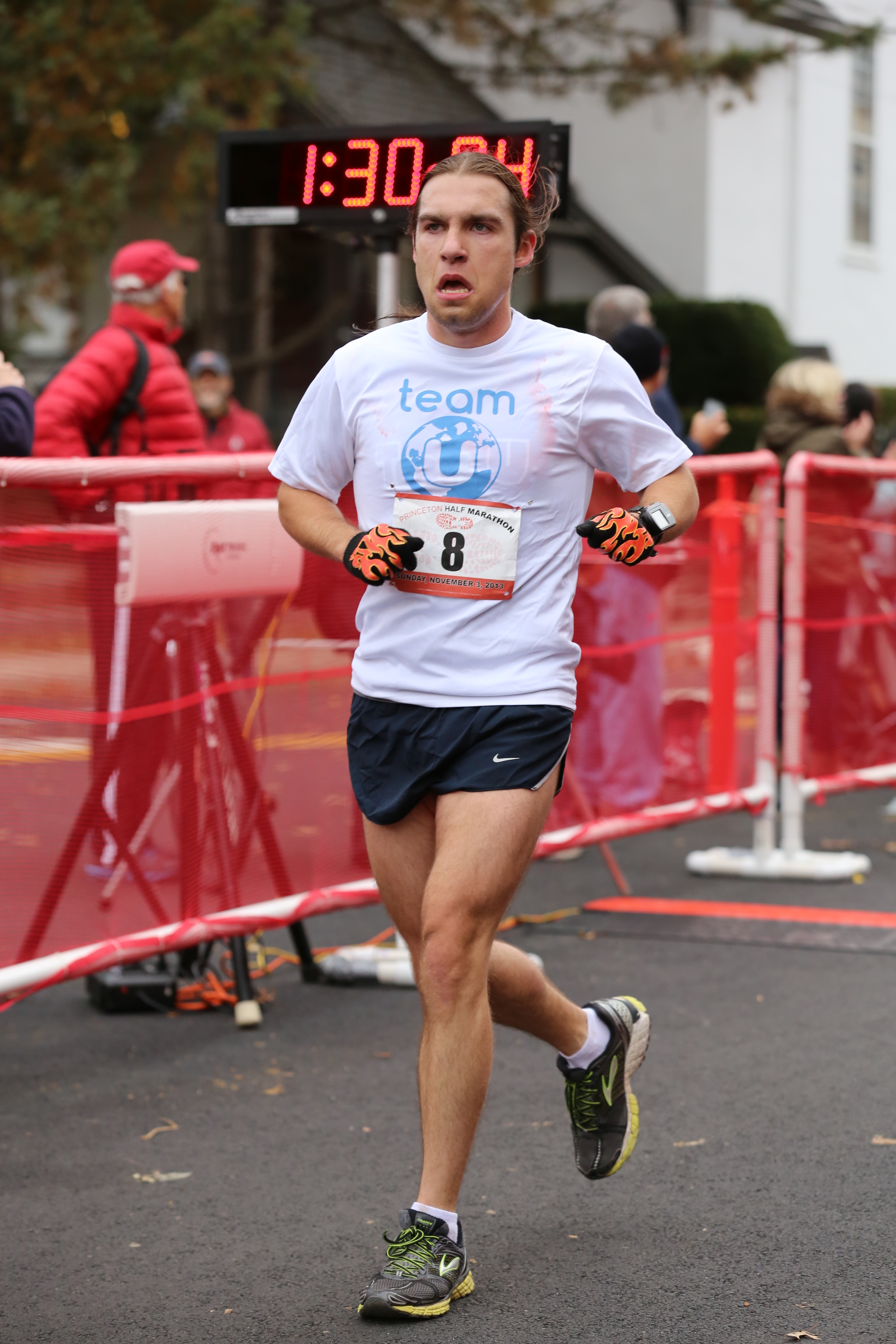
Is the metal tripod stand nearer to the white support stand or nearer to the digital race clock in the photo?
the digital race clock

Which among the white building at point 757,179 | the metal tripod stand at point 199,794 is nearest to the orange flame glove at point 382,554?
the metal tripod stand at point 199,794

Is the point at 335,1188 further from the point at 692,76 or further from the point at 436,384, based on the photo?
the point at 692,76

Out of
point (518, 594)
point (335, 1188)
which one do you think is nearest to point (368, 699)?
point (518, 594)

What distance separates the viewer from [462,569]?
3723mm

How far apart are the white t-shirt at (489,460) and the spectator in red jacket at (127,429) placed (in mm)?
1620

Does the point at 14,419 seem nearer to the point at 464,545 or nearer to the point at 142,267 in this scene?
the point at 142,267

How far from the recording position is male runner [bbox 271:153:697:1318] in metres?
3.67

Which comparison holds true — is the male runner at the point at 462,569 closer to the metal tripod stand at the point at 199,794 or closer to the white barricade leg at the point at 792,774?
the metal tripod stand at the point at 199,794

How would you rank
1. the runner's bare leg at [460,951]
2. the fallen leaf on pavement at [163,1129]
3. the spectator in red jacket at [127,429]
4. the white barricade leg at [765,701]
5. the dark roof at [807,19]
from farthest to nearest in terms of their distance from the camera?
1. the dark roof at [807,19]
2. the white barricade leg at [765,701]
3. the spectator in red jacket at [127,429]
4. the fallen leaf on pavement at [163,1129]
5. the runner's bare leg at [460,951]

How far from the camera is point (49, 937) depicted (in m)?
5.22

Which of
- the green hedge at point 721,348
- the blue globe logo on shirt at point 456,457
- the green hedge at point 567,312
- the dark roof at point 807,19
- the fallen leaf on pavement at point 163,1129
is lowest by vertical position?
the fallen leaf on pavement at point 163,1129

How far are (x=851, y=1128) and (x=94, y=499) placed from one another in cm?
266

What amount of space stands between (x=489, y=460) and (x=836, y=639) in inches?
193

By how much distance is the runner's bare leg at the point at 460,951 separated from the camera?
144 inches
